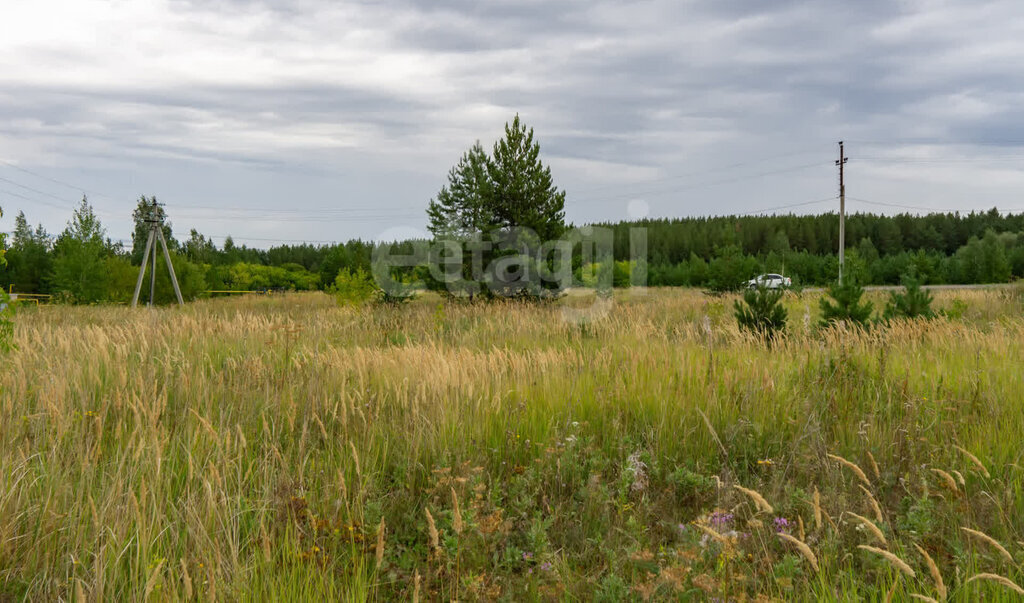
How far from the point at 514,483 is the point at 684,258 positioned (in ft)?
314

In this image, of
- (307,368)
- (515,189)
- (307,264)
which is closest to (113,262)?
(515,189)

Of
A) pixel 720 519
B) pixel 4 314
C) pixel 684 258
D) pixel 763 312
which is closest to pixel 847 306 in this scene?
pixel 763 312

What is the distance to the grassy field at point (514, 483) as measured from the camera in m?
2.21

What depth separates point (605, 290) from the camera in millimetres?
27422

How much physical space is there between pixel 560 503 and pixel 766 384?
6.71 ft

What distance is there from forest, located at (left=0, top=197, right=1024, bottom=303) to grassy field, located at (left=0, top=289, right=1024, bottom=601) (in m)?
7.60

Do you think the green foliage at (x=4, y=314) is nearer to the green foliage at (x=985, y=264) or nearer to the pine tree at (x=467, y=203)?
the pine tree at (x=467, y=203)

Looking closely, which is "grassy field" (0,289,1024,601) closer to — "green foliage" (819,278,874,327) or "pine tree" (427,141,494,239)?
"green foliage" (819,278,874,327)

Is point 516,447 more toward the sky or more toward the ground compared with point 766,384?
more toward the ground

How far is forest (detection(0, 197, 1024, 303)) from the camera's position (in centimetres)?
3669

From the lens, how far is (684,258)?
94.3 m

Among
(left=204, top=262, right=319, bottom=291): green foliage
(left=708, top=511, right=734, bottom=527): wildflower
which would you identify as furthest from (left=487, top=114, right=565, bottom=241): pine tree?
(left=204, top=262, right=319, bottom=291): green foliage

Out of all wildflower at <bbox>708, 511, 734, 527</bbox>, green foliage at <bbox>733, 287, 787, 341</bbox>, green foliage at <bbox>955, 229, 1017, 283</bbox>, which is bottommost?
wildflower at <bbox>708, 511, 734, 527</bbox>

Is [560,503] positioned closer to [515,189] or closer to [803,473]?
[803,473]
